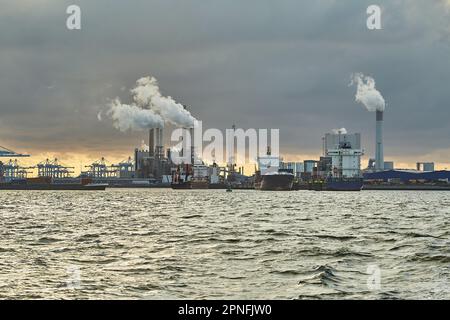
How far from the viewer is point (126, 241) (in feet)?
116

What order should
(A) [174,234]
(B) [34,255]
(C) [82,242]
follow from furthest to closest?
1. (A) [174,234]
2. (C) [82,242]
3. (B) [34,255]

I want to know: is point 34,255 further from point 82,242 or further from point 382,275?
point 382,275

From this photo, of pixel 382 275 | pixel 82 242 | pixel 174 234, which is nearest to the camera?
pixel 382 275

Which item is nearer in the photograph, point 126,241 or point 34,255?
point 34,255

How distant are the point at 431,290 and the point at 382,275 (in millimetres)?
3079

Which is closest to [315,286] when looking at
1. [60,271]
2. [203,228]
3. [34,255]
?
[60,271]

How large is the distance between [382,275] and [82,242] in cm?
1800

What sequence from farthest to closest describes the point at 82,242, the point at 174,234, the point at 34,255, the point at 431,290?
the point at 174,234, the point at 82,242, the point at 34,255, the point at 431,290
